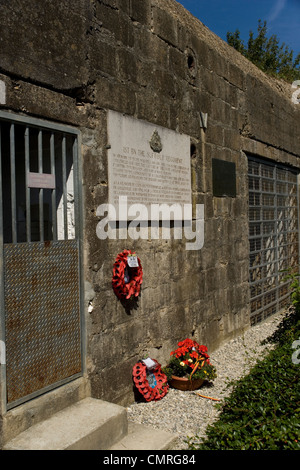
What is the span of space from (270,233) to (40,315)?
537 cm

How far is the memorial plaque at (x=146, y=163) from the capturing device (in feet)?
13.2

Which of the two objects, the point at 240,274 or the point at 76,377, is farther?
the point at 240,274

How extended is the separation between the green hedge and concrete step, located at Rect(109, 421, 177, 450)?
6.6 inches

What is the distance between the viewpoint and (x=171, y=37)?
4930 mm

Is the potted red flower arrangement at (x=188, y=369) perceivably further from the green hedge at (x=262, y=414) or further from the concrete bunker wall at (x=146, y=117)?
the green hedge at (x=262, y=414)

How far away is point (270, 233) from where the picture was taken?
7.76 m

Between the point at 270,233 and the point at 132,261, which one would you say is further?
the point at 270,233

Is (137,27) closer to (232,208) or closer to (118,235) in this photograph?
(118,235)

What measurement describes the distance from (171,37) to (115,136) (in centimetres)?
166

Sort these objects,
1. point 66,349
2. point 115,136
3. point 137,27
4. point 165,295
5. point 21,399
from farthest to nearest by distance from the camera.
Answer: point 165,295
point 137,27
point 115,136
point 66,349
point 21,399

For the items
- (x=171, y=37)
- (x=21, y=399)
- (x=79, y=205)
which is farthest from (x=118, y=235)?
(x=171, y=37)

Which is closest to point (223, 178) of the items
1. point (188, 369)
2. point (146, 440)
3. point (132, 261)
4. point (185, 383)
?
point (132, 261)

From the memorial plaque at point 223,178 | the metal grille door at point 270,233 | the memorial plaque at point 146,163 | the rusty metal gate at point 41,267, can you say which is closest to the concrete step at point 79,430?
the rusty metal gate at point 41,267

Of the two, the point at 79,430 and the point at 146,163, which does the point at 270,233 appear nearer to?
the point at 146,163
